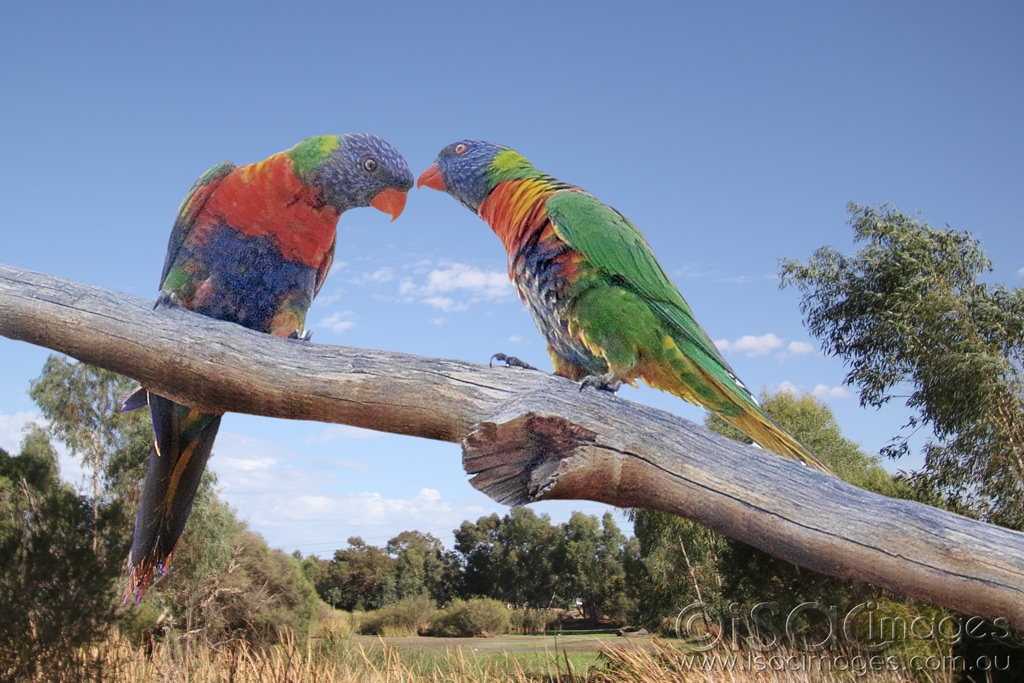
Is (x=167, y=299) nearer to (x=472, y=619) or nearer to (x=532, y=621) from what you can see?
(x=532, y=621)

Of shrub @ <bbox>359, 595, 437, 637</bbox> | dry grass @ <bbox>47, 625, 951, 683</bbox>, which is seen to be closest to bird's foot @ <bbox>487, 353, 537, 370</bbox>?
dry grass @ <bbox>47, 625, 951, 683</bbox>

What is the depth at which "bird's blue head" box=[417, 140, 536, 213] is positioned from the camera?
3.44 metres

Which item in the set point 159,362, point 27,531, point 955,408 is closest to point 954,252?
point 955,408

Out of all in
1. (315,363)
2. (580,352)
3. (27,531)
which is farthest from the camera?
(27,531)

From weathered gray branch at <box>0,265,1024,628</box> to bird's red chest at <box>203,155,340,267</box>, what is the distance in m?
0.63

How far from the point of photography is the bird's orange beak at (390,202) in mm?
3484

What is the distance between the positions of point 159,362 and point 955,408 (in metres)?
9.31

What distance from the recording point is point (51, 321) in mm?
3057

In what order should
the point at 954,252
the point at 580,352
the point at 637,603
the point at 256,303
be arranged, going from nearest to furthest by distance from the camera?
the point at 580,352 → the point at 256,303 → the point at 954,252 → the point at 637,603

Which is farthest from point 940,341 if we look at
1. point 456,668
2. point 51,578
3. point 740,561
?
point 51,578

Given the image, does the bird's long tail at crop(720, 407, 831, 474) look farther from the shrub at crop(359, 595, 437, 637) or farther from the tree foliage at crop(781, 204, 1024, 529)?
the shrub at crop(359, 595, 437, 637)

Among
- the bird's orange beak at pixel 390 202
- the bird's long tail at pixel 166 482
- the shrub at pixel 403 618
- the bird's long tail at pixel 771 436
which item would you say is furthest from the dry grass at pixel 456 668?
the shrub at pixel 403 618

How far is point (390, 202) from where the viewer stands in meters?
3.56

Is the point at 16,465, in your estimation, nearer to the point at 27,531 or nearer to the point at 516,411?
the point at 27,531
